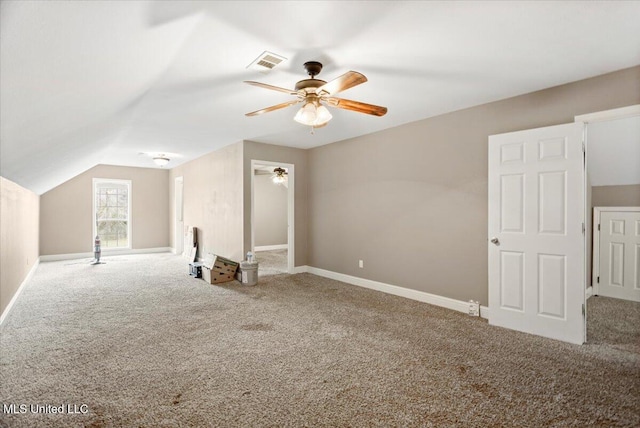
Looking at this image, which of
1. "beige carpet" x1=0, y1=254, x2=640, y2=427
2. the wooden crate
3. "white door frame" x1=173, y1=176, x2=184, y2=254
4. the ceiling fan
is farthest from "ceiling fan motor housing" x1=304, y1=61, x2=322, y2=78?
"white door frame" x1=173, y1=176, x2=184, y2=254

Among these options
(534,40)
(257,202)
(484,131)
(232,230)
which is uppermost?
(534,40)

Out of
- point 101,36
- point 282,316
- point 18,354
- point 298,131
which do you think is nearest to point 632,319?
point 282,316

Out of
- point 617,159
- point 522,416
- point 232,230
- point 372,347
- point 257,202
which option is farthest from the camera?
point 257,202

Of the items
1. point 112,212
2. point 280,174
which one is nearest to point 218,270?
point 280,174

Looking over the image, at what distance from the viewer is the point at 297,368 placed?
245cm

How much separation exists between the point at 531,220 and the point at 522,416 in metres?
2.03

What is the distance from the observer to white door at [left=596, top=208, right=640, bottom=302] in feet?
13.9

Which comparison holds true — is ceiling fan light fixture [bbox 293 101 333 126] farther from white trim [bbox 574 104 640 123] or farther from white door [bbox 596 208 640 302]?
white door [bbox 596 208 640 302]

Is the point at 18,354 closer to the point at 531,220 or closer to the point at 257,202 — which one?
the point at 531,220

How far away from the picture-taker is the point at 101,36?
5.21 feet

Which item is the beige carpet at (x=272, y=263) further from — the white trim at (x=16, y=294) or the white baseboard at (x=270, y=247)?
the white trim at (x=16, y=294)

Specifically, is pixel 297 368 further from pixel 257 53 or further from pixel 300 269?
pixel 300 269

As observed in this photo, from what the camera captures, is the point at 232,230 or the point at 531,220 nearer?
the point at 531,220

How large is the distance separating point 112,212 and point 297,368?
8.61 meters
